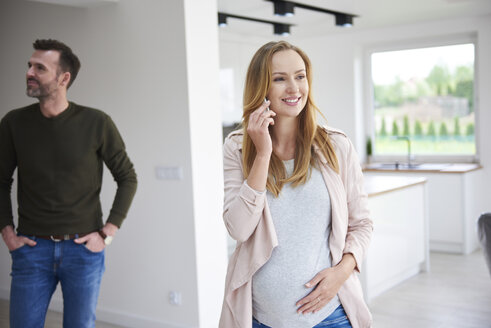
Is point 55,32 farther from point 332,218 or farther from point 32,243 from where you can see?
point 332,218

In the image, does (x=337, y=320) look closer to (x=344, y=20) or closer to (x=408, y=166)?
(x=344, y=20)

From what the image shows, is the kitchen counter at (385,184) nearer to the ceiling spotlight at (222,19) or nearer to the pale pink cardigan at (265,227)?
the ceiling spotlight at (222,19)

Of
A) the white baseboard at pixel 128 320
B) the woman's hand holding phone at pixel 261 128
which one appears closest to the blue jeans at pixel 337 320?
the woman's hand holding phone at pixel 261 128

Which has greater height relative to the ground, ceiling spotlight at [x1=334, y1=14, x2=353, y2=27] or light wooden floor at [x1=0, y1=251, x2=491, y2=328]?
ceiling spotlight at [x1=334, y1=14, x2=353, y2=27]

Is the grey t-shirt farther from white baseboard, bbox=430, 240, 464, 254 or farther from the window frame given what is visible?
the window frame

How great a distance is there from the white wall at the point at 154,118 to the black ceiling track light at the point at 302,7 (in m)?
1.34

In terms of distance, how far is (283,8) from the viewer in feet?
16.0

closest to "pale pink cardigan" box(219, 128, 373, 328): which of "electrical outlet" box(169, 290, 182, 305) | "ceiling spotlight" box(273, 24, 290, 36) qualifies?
"electrical outlet" box(169, 290, 182, 305)

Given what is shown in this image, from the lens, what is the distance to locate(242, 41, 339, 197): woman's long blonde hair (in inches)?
55.8

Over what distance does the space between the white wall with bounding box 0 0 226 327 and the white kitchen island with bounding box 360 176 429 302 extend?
128cm

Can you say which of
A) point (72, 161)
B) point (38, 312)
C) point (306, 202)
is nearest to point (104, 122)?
point (72, 161)

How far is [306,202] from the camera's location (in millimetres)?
1417

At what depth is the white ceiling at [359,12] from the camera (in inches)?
202

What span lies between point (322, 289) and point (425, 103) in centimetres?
593
